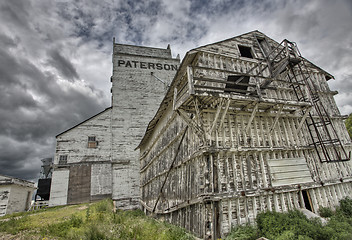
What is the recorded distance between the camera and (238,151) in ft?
23.6

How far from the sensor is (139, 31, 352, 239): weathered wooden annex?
662 centimetres

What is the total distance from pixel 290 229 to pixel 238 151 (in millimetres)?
2892

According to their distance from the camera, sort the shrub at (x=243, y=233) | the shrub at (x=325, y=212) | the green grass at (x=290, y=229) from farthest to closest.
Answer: the shrub at (x=325, y=212), the shrub at (x=243, y=233), the green grass at (x=290, y=229)

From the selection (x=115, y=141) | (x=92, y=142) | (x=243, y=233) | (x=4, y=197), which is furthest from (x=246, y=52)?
(x=4, y=197)

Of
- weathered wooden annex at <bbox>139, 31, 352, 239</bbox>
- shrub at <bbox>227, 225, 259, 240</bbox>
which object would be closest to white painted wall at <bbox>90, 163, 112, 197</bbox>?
weathered wooden annex at <bbox>139, 31, 352, 239</bbox>

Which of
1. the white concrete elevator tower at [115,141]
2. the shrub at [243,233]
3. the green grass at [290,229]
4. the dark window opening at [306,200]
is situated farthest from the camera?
the white concrete elevator tower at [115,141]

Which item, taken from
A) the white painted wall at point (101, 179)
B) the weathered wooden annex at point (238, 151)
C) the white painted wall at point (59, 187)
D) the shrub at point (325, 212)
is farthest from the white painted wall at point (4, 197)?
the shrub at point (325, 212)

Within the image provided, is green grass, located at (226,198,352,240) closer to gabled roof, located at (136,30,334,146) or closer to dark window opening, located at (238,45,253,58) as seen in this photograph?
gabled roof, located at (136,30,334,146)

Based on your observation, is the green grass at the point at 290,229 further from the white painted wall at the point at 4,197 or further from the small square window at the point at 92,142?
the white painted wall at the point at 4,197

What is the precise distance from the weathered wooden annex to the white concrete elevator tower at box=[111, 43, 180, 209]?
12140 mm

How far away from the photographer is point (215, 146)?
705 cm

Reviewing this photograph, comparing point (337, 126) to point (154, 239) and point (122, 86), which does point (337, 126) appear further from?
point (122, 86)

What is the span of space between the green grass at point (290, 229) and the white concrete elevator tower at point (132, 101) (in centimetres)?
1750

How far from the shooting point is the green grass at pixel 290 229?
16.6 ft
